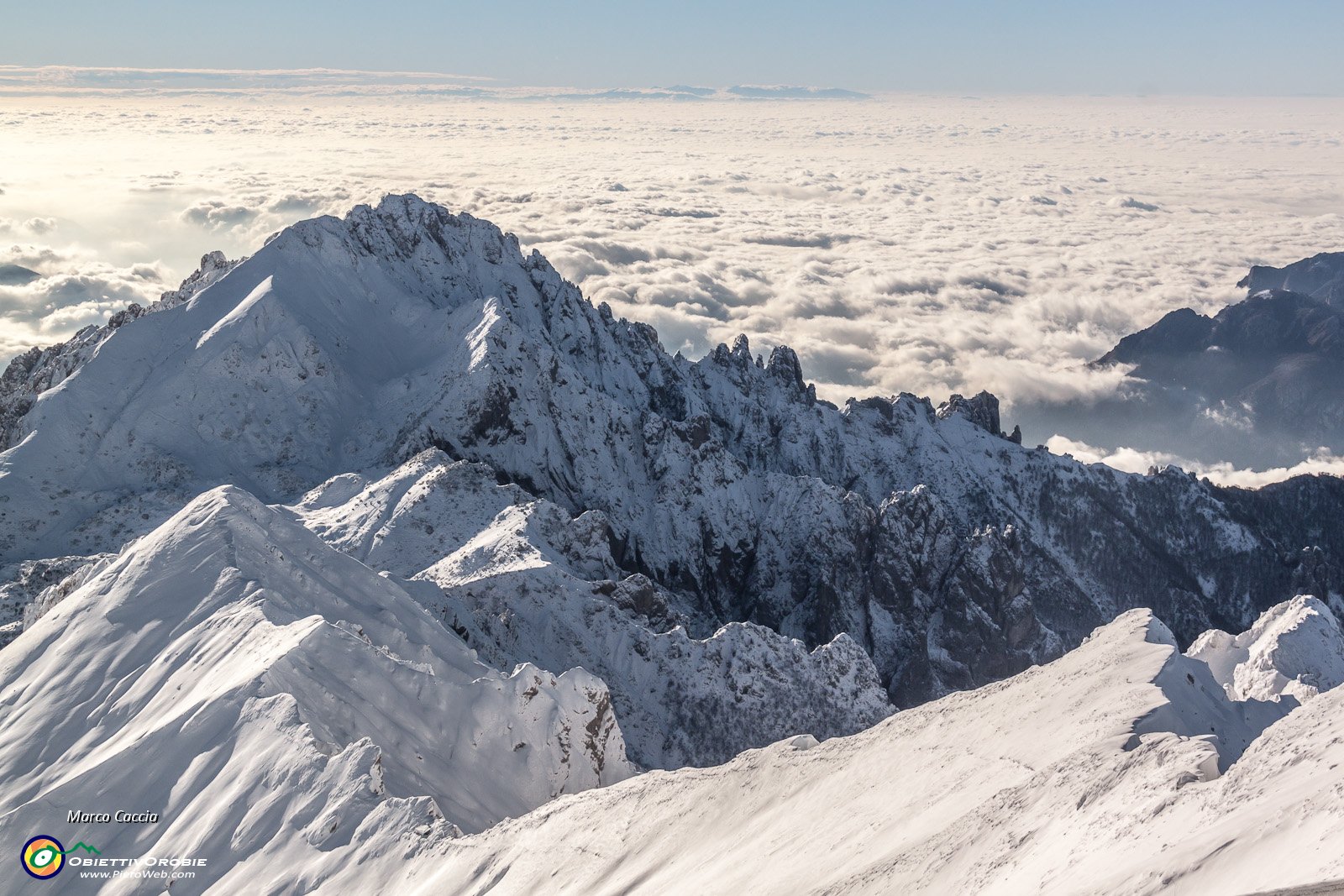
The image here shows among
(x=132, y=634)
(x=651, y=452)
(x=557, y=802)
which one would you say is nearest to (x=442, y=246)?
(x=651, y=452)

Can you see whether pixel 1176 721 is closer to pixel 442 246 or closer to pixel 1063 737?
pixel 1063 737

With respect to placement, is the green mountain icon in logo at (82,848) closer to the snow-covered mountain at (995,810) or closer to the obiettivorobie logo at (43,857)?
the obiettivorobie logo at (43,857)

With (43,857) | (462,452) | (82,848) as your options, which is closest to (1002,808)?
(82,848)

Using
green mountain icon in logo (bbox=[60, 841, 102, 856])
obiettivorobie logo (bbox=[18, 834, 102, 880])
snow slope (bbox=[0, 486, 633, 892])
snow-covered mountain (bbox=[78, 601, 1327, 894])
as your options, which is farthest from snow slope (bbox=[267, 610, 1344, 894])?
obiettivorobie logo (bbox=[18, 834, 102, 880])

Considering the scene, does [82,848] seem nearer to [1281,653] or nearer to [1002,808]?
[1002,808]

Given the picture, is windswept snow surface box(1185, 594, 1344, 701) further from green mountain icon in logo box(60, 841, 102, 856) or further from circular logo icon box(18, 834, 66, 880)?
circular logo icon box(18, 834, 66, 880)

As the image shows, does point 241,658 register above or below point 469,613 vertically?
above

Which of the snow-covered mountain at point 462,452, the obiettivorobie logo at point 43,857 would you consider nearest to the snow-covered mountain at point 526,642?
the snow-covered mountain at point 462,452
